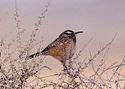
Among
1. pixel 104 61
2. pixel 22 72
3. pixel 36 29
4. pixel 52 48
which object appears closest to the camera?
pixel 104 61

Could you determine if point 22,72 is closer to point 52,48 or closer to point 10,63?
point 10,63

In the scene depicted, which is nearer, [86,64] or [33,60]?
[86,64]

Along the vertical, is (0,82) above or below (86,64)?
below

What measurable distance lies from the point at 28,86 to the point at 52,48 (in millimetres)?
1685

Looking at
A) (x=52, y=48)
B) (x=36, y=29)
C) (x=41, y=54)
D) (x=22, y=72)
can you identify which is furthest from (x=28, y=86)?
(x=52, y=48)

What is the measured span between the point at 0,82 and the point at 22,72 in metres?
0.21

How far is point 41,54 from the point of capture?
351 centimetres

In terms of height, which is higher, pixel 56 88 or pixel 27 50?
pixel 27 50

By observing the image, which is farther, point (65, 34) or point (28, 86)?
point (65, 34)

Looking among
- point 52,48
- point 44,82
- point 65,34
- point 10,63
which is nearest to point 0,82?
point 10,63

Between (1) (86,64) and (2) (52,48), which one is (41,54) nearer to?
(1) (86,64)

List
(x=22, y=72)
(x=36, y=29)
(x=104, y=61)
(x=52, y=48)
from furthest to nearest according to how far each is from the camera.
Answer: (x=52, y=48) → (x=36, y=29) → (x=22, y=72) → (x=104, y=61)

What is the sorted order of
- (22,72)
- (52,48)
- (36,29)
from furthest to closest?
(52,48) → (36,29) → (22,72)

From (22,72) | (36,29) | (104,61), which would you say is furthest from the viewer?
(36,29)
